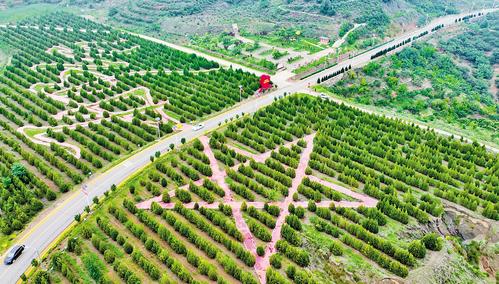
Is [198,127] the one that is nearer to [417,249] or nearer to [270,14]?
[417,249]

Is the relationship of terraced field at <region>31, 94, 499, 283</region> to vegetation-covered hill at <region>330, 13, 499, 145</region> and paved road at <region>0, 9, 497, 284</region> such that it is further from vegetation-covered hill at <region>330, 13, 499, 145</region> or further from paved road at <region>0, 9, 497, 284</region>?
vegetation-covered hill at <region>330, 13, 499, 145</region>

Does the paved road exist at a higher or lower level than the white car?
lower

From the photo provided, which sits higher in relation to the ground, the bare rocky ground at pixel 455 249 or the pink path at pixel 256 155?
the pink path at pixel 256 155

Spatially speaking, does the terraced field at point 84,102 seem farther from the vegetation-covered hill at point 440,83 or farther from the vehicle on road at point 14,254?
the vegetation-covered hill at point 440,83

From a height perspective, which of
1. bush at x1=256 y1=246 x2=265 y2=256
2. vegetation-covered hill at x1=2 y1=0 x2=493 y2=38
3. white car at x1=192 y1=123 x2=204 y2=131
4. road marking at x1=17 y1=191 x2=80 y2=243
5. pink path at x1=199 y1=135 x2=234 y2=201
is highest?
vegetation-covered hill at x1=2 y1=0 x2=493 y2=38

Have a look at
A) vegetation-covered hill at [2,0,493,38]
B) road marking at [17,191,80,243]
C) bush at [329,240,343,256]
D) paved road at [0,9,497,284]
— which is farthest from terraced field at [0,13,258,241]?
bush at [329,240,343,256]

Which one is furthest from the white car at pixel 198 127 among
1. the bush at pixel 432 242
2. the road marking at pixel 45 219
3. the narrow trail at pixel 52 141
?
the bush at pixel 432 242
